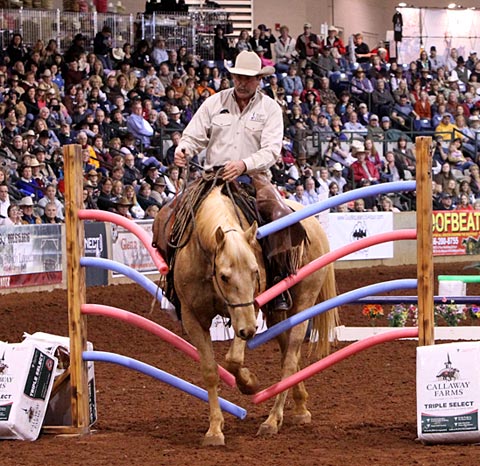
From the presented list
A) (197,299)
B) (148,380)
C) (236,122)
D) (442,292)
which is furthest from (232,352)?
(442,292)

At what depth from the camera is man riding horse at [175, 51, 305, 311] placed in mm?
7809

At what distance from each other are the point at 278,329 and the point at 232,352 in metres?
0.52

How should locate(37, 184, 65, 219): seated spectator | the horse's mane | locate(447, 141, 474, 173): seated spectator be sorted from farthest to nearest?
locate(447, 141, 474, 173): seated spectator < locate(37, 184, 65, 219): seated spectator < the horse's mane

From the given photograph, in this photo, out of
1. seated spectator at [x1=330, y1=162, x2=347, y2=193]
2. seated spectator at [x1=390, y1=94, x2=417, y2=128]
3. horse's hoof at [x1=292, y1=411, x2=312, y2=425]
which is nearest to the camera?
horse's hoof at [x1=292, y1=411, x2=312, y2=425]

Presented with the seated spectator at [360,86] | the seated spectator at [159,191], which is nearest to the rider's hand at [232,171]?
the seated spectator at [159,191]

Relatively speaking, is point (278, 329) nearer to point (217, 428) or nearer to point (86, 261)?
point (217, 428)

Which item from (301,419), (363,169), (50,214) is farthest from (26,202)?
(301,419)

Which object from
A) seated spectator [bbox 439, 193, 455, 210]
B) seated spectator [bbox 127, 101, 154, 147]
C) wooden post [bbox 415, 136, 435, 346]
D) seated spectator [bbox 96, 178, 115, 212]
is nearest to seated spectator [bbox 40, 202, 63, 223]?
seated spectator [bbox 96, 178, 115, 212]

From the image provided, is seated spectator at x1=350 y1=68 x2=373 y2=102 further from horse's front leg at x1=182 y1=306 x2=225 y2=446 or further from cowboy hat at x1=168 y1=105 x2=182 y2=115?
horse's front leg at x1=182 y1=306 x2=225 y2=446

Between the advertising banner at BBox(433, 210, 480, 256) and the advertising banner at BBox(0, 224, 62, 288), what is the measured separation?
9.52 meters

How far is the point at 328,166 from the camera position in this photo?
1043 inches

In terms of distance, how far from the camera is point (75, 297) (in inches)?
311

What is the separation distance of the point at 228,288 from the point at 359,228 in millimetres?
16393

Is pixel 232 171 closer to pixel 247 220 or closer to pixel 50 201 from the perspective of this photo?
pixel 247 220
